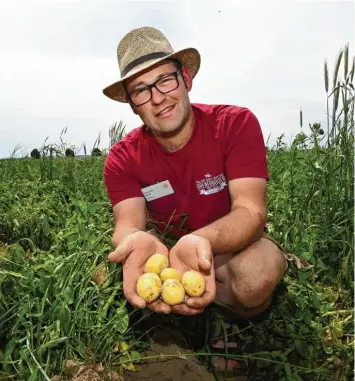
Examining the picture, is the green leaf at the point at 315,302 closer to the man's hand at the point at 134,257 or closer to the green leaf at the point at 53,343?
the man's hand at the point at 134,257

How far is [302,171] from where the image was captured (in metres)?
3.86

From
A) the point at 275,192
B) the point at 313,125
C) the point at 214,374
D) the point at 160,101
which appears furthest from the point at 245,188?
the point at 275,192

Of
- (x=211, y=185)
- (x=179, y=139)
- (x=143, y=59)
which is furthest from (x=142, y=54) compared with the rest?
(x=211, y=185)

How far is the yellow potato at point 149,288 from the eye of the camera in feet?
6.49

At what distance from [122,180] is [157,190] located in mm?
192

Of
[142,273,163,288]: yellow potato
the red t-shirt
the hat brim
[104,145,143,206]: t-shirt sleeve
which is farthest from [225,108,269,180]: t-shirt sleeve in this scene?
[142,273,163,288]: yellow potato

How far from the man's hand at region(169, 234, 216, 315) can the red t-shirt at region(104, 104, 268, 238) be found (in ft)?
1.07

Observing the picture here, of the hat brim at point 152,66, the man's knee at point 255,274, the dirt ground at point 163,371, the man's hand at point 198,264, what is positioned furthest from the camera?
the hat brim at point 152,66

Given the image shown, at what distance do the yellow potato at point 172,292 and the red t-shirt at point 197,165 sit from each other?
0.45m

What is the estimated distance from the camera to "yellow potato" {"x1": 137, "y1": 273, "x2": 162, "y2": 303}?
1979mm

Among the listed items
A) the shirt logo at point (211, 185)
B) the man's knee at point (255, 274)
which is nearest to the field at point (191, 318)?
the man's knee at point (255, 274)

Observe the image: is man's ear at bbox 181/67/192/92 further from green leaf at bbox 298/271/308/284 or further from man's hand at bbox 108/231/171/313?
green leaf at bbox 298/271/308/284

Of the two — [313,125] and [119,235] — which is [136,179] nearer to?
[119,235]

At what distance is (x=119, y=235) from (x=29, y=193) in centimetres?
206
